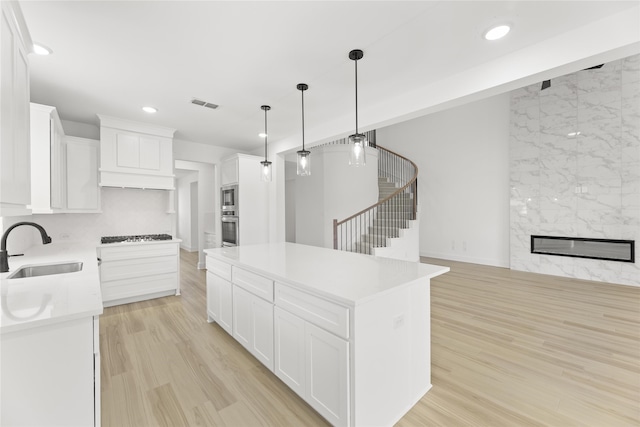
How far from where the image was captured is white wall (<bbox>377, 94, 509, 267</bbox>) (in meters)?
5.79

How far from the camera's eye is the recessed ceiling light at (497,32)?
2.04 metres

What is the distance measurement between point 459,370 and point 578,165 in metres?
4.68

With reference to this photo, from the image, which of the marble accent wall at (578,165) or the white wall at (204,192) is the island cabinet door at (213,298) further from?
the marble accent wall at (578,165)

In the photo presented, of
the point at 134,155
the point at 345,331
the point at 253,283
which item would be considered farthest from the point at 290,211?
the point at 345,331

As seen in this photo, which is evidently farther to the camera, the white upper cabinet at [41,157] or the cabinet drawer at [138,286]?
the cabinet drawer at [138,286]

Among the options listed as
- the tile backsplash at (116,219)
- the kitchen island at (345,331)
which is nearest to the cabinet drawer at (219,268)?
the kitchen island at (345,331)

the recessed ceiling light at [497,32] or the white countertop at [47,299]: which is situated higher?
the recessed ceiling light at [497,32]

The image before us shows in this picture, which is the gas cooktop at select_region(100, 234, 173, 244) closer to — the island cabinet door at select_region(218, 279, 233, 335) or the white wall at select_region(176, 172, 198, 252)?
the island cabinet door at select_region(218, 279, 233, 335)

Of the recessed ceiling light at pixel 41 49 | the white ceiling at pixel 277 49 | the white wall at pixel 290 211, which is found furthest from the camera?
the white wall at pixel 290 211

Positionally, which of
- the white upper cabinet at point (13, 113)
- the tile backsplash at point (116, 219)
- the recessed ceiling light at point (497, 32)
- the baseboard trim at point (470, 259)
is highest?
the recessed ceiling light at point (497, 32)

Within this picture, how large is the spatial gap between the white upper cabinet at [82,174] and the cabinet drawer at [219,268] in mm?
2136

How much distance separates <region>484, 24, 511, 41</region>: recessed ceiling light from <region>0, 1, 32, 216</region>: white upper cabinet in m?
2.82

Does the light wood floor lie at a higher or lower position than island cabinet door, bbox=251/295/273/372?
lower

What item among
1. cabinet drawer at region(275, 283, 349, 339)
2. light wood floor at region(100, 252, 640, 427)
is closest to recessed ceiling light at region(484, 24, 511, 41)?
cabinet drawer at region(275, 283, 349, 339)
